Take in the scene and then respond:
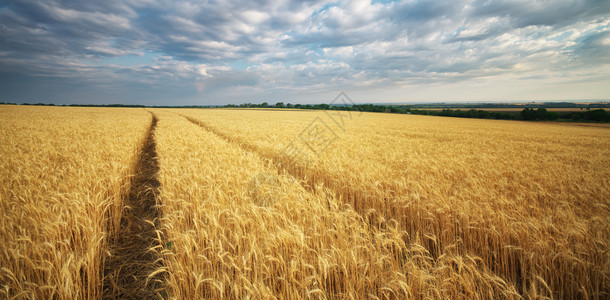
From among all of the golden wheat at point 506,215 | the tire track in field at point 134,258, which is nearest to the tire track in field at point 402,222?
the golden wheat at point 506,215

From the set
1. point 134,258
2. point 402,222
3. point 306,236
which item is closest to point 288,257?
point 306,236

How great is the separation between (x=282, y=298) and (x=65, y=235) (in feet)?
9.87

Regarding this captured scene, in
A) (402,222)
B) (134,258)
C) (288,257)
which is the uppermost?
(288,257)

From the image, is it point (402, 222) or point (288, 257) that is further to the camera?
point (402, 222)

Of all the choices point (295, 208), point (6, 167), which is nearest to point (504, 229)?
point (295, 208)

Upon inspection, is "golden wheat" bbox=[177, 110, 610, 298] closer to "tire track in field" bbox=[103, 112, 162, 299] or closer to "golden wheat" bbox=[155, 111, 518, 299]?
"golden wheat" bbox=[155, 111, 518, 299]

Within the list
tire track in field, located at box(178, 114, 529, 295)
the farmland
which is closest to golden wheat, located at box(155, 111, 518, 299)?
the farmland

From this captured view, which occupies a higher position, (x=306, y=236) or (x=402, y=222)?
(x=306, y=236)

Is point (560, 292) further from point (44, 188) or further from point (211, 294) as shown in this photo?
point (44, 188)

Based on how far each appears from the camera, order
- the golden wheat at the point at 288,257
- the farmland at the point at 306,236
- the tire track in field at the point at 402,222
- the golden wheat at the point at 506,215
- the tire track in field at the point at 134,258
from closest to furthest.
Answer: the golden wheat at the point at 288,257, the farmland at the point at 306,236, the golden wheat at the point at 506,215, the tire track in field at the point at 134,258, the tire track in field at the point at 402,222

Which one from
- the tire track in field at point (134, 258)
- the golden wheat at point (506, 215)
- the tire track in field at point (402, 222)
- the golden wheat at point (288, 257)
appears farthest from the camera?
the tire track in field at point (402, 222)

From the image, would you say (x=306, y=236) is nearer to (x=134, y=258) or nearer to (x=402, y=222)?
(x=402, y=222)

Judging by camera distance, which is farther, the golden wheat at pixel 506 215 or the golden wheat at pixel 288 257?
the golden wheat at pixel 506 215

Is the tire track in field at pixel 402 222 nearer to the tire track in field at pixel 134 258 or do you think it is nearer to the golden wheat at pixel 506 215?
the golden wheat at pixel 506 215
